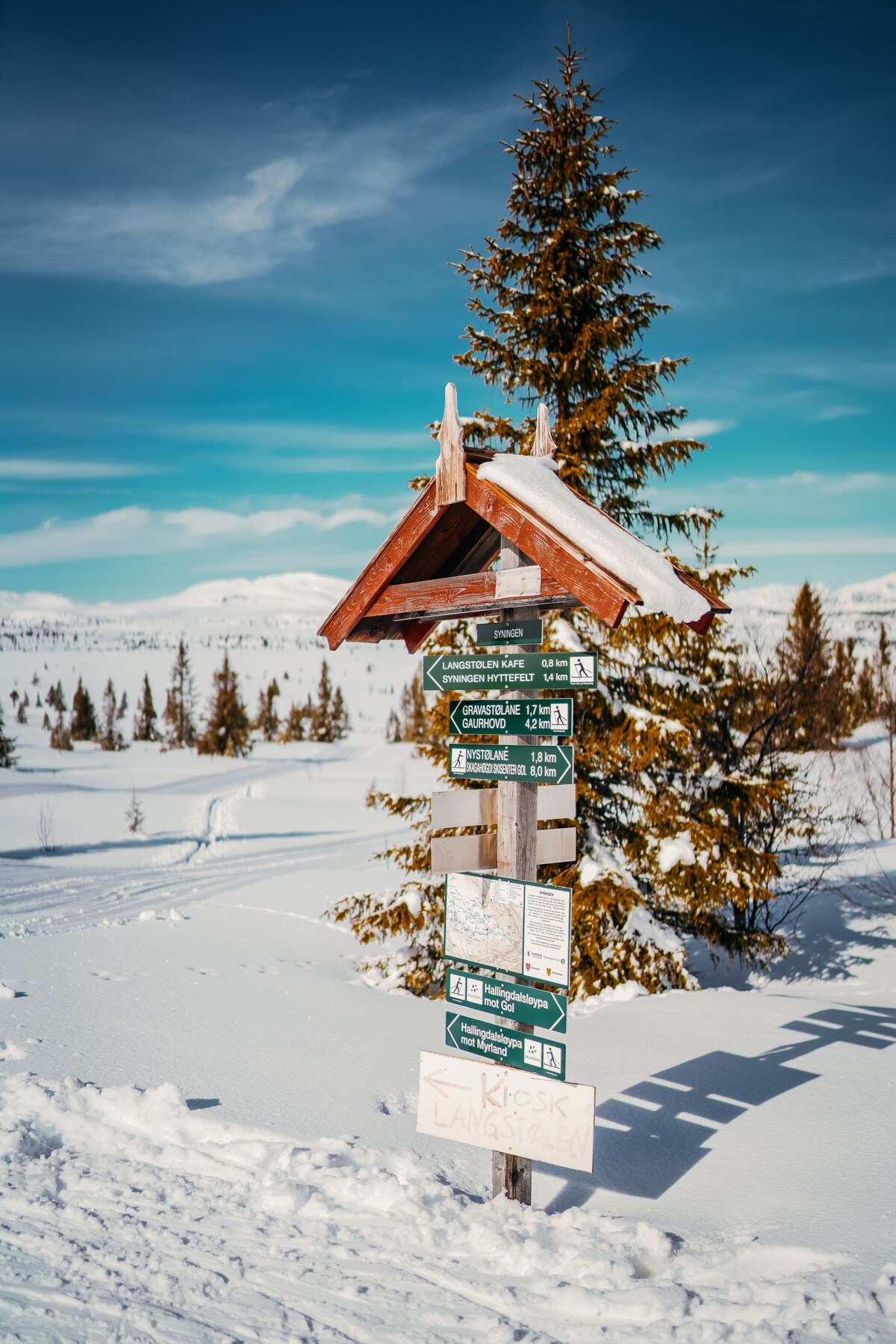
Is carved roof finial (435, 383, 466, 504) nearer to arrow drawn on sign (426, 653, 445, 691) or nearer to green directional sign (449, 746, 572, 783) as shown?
arrow drawn on sign (426, 653, 445, 691)

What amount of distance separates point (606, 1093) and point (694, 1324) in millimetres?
2747

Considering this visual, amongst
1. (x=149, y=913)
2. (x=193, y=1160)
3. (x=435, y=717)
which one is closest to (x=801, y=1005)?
(x=435, y=717)

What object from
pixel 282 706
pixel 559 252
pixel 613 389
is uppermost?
pixel 559 252

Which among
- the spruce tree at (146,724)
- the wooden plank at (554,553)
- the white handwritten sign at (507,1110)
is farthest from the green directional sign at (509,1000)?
the spruce tree at (146,724)

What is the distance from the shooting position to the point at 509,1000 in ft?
14.8

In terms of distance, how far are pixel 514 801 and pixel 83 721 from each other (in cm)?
9157

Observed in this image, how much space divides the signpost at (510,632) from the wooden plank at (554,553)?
335mm

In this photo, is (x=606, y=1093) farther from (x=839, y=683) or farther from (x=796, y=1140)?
(x=839, y=683)

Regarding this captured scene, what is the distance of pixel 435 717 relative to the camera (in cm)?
915

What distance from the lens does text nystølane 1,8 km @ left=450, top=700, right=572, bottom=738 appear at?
4551mm

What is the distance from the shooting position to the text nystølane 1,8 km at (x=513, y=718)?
14.9 feet

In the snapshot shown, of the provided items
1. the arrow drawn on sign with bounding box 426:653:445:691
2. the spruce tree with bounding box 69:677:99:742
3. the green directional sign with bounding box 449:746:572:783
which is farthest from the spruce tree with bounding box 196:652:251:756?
the green directional sign with bounding box 449:746:572:783

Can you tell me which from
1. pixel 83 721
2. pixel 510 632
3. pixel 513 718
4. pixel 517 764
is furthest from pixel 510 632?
pixel 83 721

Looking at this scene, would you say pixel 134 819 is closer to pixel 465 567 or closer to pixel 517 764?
pixel 465 567
